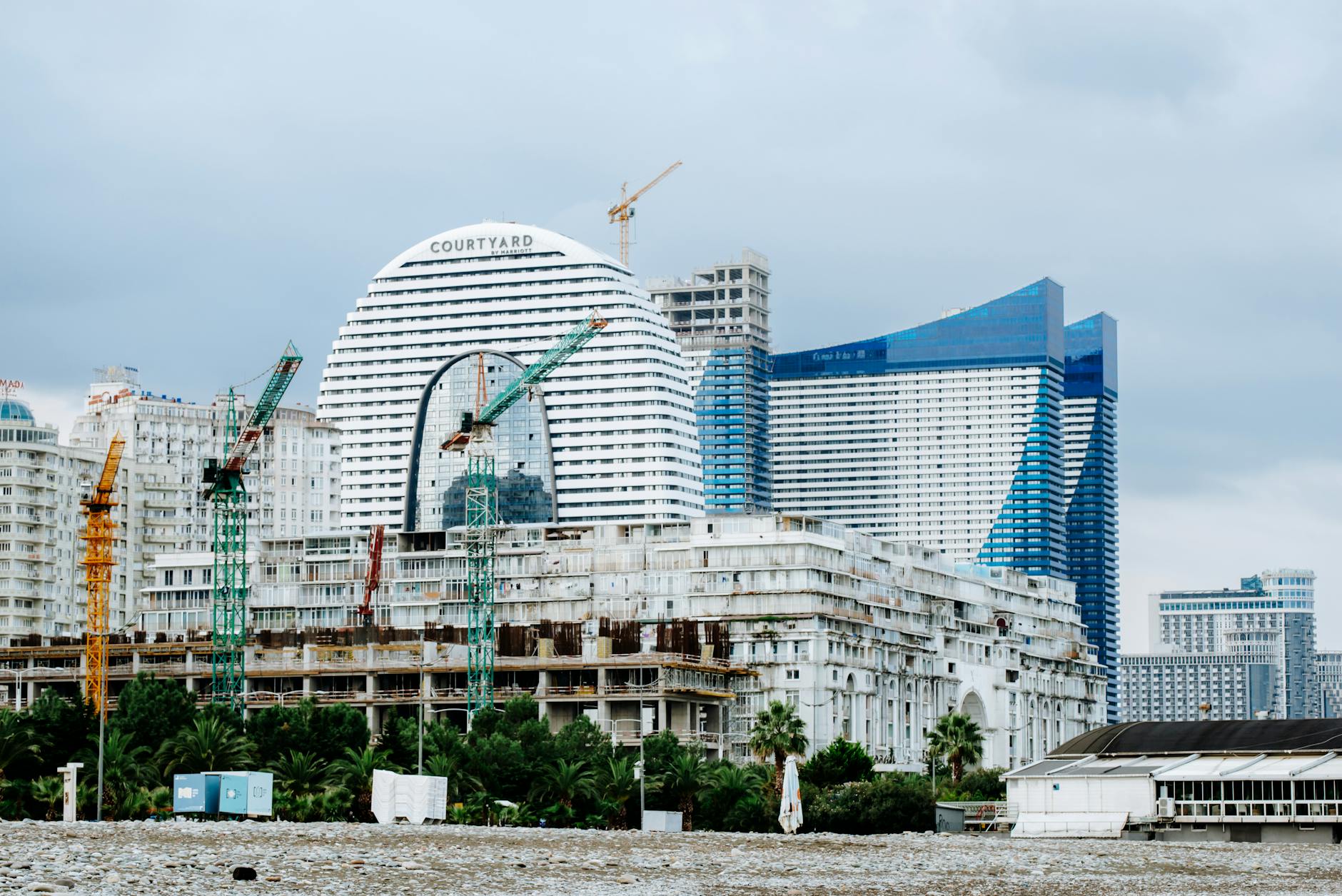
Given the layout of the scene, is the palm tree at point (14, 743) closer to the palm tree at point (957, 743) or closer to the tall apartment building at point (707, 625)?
the tall apartment building at point (707, 625)

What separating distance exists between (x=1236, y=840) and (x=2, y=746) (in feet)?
206

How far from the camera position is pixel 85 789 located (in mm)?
102938

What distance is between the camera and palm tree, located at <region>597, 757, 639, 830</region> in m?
121

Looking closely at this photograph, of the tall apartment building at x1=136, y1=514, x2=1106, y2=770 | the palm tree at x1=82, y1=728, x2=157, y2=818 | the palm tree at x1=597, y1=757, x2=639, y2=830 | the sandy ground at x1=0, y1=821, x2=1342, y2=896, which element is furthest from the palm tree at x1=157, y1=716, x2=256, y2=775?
the tall apartment building at x1=136, y1=514, x2=1106, y2=770

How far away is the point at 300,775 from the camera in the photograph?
380 feet

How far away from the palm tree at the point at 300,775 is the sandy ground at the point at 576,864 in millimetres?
22238

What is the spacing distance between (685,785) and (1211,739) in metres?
30.1

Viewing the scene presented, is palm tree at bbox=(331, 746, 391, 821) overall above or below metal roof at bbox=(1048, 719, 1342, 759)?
below

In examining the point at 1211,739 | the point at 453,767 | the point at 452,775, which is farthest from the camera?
the point at 1211,739

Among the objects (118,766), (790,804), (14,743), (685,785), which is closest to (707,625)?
(685,785)

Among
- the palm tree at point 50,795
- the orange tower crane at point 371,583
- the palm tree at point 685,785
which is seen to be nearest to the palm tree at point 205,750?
the palm tree at point 50,795

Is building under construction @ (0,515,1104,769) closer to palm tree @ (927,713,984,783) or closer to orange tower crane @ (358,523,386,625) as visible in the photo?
orange tower crane @ (358,523,386,625)

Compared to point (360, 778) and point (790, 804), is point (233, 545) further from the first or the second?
point (790, 804)

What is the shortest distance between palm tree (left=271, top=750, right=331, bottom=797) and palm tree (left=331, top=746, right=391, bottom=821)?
3.71 ft
